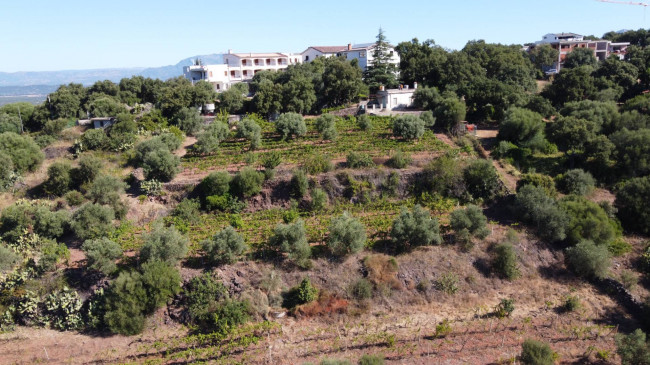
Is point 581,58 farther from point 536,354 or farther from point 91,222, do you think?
point 91,222

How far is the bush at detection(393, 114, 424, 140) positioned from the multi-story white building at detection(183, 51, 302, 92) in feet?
114

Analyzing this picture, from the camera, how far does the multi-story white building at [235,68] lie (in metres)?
68.0

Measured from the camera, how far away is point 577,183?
34.1 meters

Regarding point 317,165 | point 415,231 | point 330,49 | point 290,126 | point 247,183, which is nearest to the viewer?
point 415,231

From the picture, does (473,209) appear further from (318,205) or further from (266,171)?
(266,171)

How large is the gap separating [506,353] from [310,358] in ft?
32.4

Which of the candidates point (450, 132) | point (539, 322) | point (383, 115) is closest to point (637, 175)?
point (450, 132)

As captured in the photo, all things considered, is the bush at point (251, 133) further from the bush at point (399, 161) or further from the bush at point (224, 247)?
the bush at point (224, 247)

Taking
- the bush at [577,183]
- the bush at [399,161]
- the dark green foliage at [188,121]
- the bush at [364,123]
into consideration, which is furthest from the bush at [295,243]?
Result: the dark green foliage at [188,121]

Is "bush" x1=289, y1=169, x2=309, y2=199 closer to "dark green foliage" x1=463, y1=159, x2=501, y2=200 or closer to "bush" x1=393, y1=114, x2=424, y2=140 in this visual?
"bush" x1=393, y1=114, x2=424, y2=140

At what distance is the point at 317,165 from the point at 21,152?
26.4 metres

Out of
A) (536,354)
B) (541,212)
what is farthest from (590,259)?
(536,354)

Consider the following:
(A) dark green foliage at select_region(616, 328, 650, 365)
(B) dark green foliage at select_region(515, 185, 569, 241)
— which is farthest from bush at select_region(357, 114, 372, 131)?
(A) dark green foliage at select_region(616, 328, 650, 365)

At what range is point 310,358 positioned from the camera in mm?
21359
